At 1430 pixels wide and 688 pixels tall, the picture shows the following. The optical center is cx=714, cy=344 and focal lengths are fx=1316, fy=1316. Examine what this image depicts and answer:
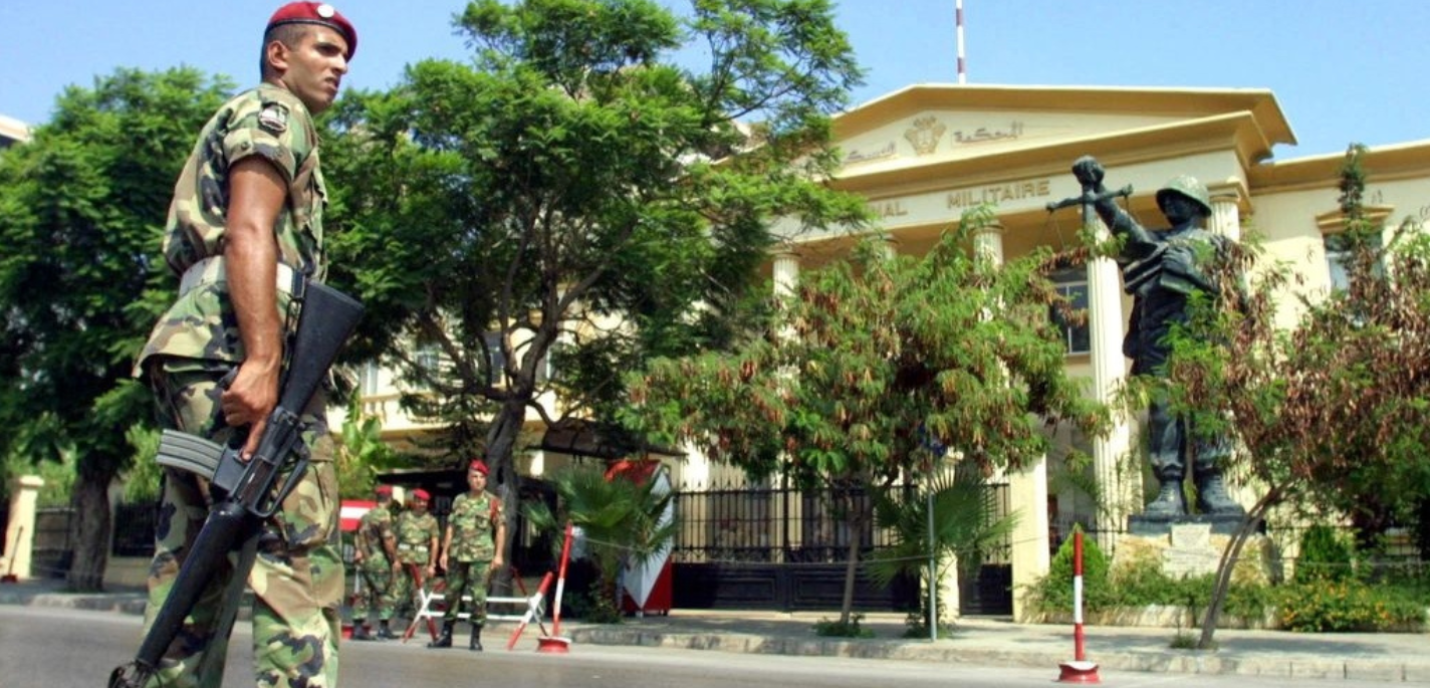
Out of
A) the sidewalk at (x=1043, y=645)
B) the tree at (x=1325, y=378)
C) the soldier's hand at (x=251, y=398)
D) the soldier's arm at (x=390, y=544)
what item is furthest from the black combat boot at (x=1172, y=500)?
the soldier's hand at (x=251, y=398)

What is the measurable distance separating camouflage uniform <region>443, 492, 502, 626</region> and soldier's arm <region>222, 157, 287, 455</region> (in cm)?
913

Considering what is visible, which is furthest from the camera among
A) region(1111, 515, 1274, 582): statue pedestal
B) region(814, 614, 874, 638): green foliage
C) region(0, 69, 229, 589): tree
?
region(0, 69, 229, 589): tree

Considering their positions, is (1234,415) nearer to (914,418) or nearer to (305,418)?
(914,418)

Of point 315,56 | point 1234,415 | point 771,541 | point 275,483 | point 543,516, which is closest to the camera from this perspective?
point 275,483

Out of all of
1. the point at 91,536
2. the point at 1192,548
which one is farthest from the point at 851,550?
the point at 91,536

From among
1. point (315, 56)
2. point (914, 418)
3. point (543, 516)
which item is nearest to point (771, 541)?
point (543, 516)

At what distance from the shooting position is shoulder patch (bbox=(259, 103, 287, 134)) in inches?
126

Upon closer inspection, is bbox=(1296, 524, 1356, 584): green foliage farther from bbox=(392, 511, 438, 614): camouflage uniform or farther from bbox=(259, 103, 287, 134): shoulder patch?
bbox=(259, 103, 287, 134): shoulder patch

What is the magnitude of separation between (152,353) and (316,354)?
0.42m

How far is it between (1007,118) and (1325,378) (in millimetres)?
19621

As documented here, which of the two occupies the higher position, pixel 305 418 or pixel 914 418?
pixel 914 418

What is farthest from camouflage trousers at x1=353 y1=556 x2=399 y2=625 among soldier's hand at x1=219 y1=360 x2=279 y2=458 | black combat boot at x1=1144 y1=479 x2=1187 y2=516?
soldier's hand at x1=219 y1=360 x2=279 y2=458

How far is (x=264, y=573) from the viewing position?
3070mm

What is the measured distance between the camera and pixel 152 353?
125 inches
